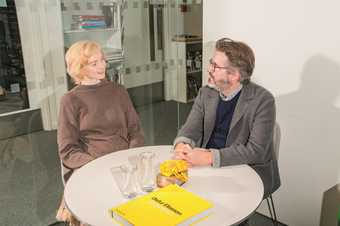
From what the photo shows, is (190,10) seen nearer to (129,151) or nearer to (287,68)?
(287,68)

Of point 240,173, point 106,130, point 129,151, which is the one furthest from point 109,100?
point 240,173

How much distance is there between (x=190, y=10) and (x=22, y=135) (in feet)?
6.98

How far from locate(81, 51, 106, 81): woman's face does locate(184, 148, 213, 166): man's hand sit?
0.75 meters

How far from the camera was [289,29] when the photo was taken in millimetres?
2137

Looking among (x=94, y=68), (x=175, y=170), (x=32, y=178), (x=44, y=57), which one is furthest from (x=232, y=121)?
(x=44, y=57)

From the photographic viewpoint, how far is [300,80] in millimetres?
2146

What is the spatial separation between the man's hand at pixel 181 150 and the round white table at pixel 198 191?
0.26 ft

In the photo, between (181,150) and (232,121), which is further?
(232,121)

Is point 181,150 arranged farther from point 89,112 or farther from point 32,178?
point 32,178

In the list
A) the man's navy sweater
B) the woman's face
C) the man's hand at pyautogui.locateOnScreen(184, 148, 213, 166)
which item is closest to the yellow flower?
the man's hand at pyautogui.locateOnScreen(184, 148, 213, 166)

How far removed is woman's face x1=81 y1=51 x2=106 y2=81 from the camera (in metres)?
2.00

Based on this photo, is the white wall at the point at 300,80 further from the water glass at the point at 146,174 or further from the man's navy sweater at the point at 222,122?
the water glass at the point at 146,174

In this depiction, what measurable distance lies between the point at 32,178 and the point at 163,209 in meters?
2.19

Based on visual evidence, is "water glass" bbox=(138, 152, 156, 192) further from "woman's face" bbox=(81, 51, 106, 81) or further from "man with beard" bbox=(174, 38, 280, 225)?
"woman's face" bbox=(81, 51, 106, 81)
